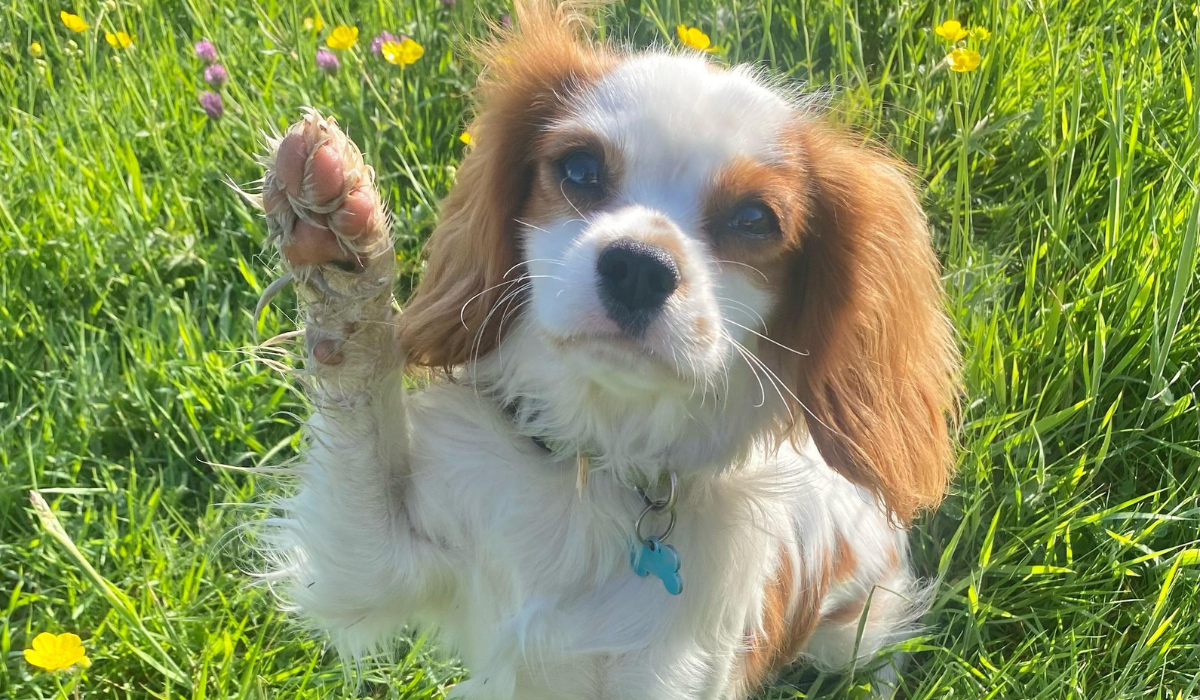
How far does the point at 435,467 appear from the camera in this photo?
1.62 metres

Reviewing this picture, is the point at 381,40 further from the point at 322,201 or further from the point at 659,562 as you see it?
the point at 659,562

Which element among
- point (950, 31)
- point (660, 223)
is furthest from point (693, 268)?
point (950, 31)

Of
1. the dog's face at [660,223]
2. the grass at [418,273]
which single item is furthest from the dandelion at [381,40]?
the dog's face at [660,223]

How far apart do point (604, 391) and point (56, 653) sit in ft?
3.30

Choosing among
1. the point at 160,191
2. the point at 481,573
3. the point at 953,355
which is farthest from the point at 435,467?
the point at 160,191

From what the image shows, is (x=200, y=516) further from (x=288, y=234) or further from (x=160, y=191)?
(x=288, y=234)

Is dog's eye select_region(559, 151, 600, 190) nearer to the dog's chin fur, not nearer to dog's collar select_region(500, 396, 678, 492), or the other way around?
the dog's chin fur

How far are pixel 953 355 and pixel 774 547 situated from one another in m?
0.52

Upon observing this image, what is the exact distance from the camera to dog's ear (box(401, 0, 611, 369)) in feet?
5.27

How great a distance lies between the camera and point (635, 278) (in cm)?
131

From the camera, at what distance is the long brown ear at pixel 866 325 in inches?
62.2

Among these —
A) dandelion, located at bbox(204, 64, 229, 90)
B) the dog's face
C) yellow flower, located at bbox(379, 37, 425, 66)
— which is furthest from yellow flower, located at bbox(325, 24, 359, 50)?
the dog's face

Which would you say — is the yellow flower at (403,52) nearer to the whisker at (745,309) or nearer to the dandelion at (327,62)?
the dandelion at (327,62)

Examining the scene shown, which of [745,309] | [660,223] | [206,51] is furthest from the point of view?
[206,51]
